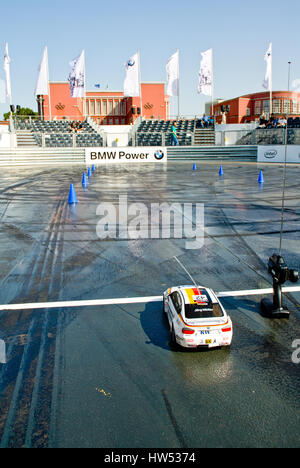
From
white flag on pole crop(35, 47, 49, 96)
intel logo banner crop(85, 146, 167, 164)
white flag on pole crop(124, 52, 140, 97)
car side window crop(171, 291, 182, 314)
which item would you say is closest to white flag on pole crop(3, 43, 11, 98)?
white flag on pole crop(35, 47, 49, 96)

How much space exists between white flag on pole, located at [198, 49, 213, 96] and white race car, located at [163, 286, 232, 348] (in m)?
46.9

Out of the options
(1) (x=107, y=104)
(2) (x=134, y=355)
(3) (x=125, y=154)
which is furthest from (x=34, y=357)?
(1) (x=107, y=104)

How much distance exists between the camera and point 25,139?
43.7 meters

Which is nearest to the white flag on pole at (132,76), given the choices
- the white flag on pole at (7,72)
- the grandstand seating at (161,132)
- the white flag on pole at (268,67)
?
the grandstand seating at (161,132)

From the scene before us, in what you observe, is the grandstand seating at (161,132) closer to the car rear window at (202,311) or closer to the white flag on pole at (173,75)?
the white flag on pole at (173,75)

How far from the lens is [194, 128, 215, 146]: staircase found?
45.2 metres

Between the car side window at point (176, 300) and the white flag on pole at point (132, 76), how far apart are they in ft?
150

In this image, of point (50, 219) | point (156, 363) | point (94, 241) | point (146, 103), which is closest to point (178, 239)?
point (94, 241)

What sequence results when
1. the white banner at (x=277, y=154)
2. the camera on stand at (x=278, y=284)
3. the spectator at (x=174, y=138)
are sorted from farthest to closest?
the spectator at (x=174, y=138), the white banner at (x=277, y=154), the camera on stand at (x=278, y=284)

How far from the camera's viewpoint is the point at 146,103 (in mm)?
60938

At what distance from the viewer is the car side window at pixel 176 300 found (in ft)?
21.4

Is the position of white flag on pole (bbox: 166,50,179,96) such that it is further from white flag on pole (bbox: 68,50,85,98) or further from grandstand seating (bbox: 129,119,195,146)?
white flag on pole (bbox: 68,50,85,98)

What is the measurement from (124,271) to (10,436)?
17.7 feet
